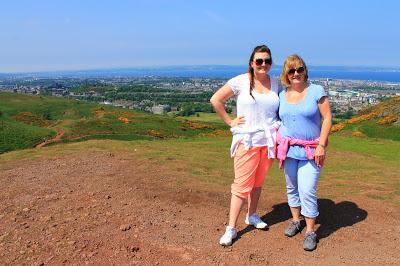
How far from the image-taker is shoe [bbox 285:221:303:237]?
6.54 metres

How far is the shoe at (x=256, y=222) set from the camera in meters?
6.75

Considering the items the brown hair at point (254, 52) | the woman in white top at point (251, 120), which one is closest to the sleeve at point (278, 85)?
the woman in white top at point (251, 120)

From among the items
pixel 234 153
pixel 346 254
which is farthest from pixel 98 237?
pixel 346 254

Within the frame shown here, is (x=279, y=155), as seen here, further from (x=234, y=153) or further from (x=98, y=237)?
(x=98, y=237)

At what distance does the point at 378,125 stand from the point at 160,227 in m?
22.4

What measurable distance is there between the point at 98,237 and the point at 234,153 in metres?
2.38

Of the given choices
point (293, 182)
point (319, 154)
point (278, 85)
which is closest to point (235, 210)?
point (293, 182)

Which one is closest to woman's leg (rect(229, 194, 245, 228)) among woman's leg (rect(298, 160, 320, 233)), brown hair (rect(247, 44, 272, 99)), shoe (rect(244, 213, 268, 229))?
shoe (rect(244, 213, 268, 229))

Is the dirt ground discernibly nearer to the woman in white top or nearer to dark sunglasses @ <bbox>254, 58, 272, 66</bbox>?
the woman in white top

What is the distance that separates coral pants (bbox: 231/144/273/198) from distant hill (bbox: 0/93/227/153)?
23.2 metres

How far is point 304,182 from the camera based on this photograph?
618 centimetres

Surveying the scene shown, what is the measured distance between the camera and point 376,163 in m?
14.0

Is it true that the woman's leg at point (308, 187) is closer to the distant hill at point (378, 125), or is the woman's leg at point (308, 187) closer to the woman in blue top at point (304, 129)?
the woman in blue top at point (304, 129)

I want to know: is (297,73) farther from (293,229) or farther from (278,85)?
(293,229)
